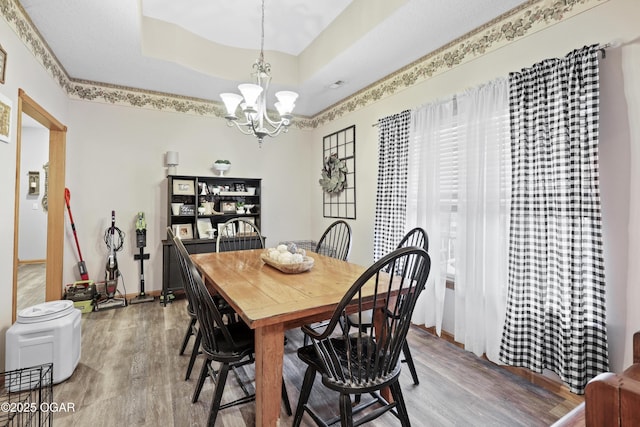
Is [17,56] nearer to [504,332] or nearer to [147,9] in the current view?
[147,9]

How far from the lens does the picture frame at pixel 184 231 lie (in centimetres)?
400

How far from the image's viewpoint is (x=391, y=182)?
3287 millimetres

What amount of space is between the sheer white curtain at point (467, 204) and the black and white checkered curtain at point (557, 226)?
0.14m

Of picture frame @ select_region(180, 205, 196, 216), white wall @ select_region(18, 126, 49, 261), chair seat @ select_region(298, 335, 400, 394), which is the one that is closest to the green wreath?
picture frame @ select_region(180, 205, 196, 216)

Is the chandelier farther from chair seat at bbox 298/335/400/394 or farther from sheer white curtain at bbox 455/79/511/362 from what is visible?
chair seat at bbox 298/335/400/394

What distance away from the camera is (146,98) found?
3967mm

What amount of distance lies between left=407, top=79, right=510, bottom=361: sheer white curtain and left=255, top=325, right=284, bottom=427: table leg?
5.76 ft

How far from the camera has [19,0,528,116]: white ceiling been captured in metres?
2.35

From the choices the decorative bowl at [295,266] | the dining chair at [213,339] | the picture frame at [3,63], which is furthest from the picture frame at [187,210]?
the dining chair at [213,339]

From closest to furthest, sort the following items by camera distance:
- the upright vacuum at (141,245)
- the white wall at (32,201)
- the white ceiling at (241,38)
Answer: the white ceiling at (241,38) < the upright vacuum at (141,245) < the white wall at (32,201)

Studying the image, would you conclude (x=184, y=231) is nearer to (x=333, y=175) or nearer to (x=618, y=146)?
(x=333, y=175)

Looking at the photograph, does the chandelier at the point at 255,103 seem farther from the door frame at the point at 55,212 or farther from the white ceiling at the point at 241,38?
the door frame at the point at 55,212

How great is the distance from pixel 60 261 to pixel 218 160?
2133 millimetres

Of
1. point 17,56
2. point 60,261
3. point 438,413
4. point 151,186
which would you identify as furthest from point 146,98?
point 438,413
